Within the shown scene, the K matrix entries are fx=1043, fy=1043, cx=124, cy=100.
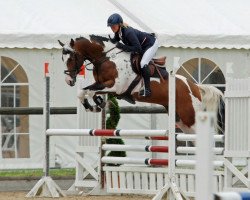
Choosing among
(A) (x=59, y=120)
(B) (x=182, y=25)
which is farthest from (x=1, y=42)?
(B) (x=182, y=25)

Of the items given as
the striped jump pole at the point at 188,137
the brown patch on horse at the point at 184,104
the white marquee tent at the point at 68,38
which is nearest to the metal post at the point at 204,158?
the striped jump pole at the point at 188,137

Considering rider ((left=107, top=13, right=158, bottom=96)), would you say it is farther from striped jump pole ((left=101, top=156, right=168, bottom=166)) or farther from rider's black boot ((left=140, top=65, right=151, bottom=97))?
striped jump pole ((left=101, top=156, right=168, bottom=166))

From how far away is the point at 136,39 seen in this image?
11531 millimetres

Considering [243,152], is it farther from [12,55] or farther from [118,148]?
[12,55]

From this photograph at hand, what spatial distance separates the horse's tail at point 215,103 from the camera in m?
11.6

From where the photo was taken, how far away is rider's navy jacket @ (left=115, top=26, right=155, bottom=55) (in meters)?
11.4

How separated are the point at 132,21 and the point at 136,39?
16.1 ft

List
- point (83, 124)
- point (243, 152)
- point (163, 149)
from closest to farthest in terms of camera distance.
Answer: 1. point (243, 152)
2. point (163, 149)
3. point (83, 124)

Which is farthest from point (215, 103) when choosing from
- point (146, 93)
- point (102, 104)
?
point (102, 104)

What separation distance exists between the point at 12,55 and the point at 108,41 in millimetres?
4198

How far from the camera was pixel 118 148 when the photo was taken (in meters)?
10.6

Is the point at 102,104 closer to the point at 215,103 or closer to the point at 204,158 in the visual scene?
the point at 215,103

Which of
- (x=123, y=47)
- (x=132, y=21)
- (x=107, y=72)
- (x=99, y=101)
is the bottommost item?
(x=99, y=101)

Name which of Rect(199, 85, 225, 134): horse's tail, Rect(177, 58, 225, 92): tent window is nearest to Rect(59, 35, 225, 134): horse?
Rect(199, 85, 225, 134): horse's tail
